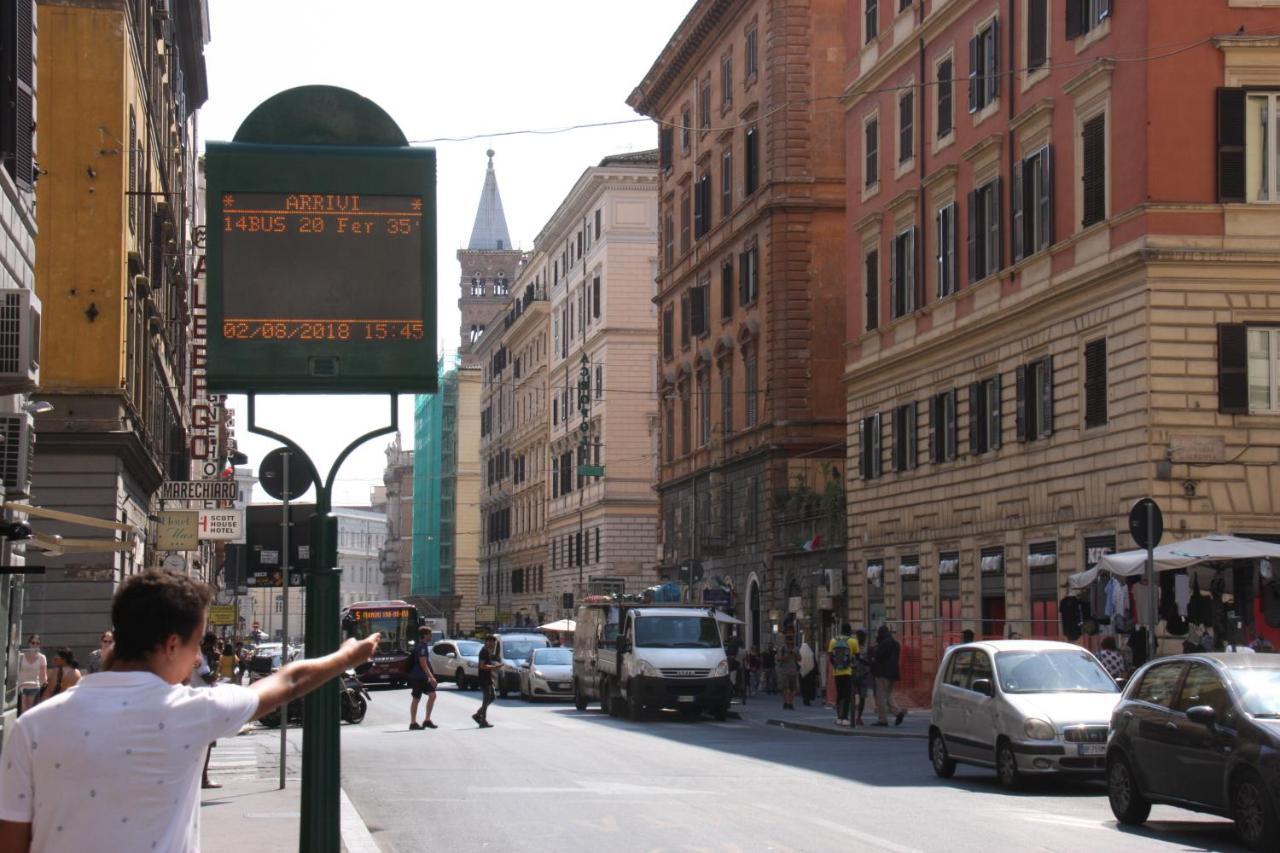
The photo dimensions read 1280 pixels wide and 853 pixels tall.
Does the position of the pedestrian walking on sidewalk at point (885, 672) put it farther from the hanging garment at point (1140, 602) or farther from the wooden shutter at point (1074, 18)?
the wooden shutter at point (1074, 18)

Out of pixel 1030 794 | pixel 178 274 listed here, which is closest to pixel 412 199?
pixel 1030 794

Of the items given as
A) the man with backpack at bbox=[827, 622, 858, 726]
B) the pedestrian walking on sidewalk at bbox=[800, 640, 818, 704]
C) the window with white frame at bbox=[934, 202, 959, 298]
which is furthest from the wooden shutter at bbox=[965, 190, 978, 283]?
the pedestrian walking on sidewalk at bbox=[800, 640, 818, 704]

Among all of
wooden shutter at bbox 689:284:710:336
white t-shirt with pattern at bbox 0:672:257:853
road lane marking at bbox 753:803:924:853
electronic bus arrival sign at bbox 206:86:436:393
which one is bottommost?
road lane marking at bbox 753:803:924:853

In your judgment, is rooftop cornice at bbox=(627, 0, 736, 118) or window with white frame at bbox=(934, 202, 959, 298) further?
rooftop cornice at bbox=(627, 0, 736, 118)

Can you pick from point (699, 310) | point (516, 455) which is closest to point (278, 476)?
point (699, 310)

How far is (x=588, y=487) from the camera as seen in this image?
8812 centimetres

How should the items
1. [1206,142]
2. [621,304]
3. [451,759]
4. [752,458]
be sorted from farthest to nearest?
[621,304] < [752,458] < [1206,142] < [451,759]

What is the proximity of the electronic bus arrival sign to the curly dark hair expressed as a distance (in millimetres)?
4476

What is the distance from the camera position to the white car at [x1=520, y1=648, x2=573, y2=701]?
4803 cm

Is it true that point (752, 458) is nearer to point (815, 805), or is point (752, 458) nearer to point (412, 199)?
point (815, 805)

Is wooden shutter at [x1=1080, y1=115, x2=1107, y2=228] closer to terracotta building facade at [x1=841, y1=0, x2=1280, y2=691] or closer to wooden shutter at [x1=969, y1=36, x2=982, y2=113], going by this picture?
terracotta building facade at [x1=841, y1=0, x2=1280, y2=691]

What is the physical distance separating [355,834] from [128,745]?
10.6 metres

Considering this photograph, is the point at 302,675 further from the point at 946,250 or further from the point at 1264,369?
the point at 946,250

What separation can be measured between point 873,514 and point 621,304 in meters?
39.2
